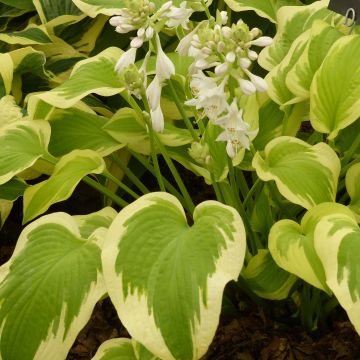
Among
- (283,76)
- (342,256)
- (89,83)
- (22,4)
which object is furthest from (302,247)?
(22,4)

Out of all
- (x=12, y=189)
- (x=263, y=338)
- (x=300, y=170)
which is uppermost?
(x=300, y=170)

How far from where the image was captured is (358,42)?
3.95 feet

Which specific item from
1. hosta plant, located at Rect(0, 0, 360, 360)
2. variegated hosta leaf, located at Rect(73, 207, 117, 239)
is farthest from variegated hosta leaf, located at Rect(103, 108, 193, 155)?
variegated hosta leaf, located at Rect(73, 207, 117, 239)

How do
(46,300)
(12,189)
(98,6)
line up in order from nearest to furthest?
(46,300)
(12,189)
(98,6)

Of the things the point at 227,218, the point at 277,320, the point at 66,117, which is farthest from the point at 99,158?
the point at 277,320

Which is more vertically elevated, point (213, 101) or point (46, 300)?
point (213, 101)

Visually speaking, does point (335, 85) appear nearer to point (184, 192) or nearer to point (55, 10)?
point (184, 192)

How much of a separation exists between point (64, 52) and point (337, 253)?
110 cm

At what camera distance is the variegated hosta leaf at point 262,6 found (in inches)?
59.0

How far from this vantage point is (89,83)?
127cm

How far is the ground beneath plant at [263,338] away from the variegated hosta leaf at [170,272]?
361mm

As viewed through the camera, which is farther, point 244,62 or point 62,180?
point 62,180

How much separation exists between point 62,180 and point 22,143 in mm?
125

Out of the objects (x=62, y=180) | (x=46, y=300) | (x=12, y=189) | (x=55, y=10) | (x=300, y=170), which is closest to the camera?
(x=46, y=300)
